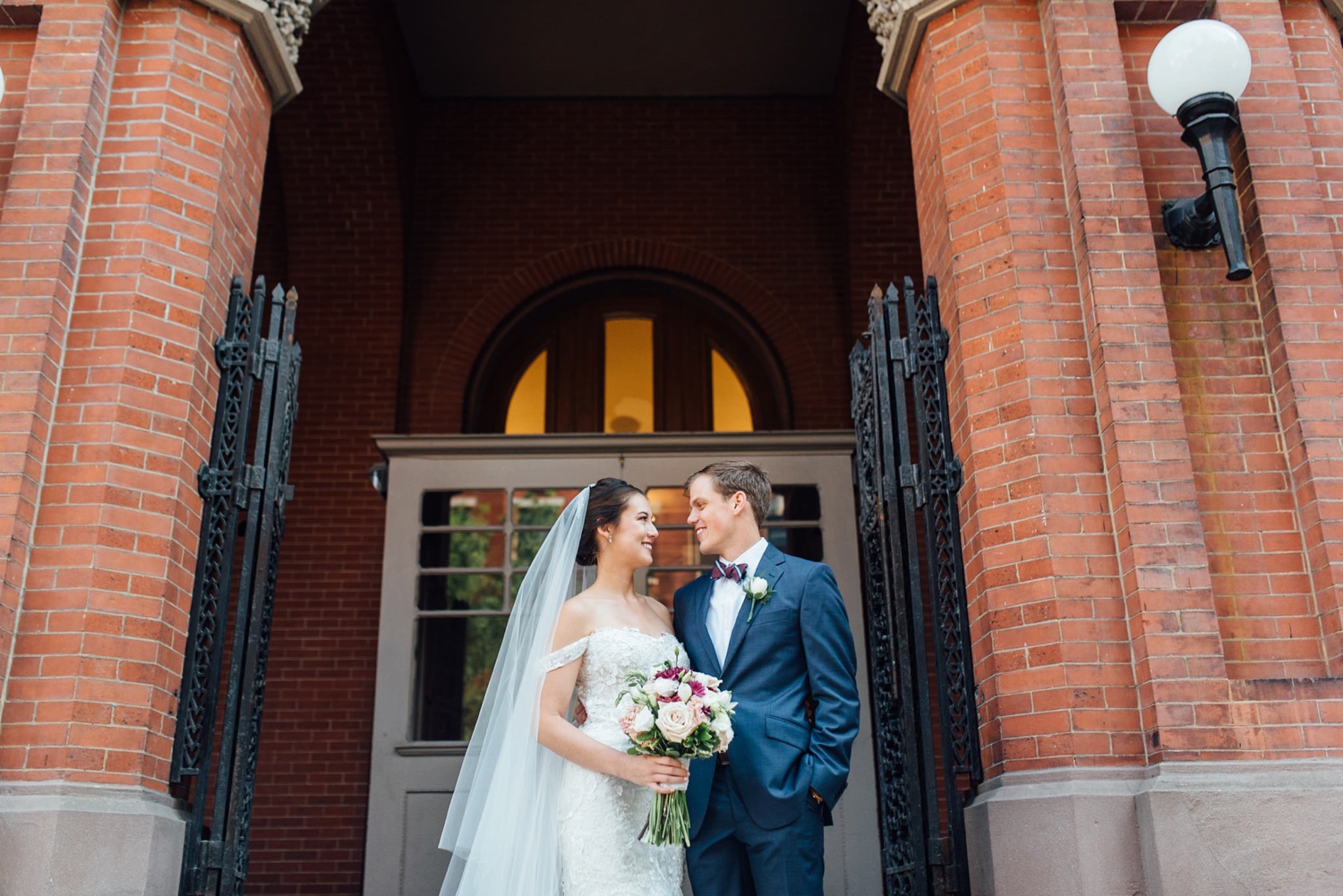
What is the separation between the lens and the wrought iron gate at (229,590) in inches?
177

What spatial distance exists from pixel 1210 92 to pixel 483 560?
589 centimetres

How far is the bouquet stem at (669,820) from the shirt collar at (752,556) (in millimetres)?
818

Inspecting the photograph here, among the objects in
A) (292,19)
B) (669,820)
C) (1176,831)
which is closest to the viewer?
(669,820)

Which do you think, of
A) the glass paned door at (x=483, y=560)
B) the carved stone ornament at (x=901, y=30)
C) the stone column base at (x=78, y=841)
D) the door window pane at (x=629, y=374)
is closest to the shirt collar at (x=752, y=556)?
the stone column base at (x=78, y=841)

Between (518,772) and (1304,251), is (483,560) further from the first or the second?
(1304,251)

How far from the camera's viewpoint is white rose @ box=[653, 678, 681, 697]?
3.62 m

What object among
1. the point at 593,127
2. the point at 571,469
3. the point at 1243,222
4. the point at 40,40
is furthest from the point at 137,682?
the point at 593,127

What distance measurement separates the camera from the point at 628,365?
10047 mm

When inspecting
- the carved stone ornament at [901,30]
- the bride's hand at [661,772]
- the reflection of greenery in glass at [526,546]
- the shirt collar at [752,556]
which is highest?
the carved stone ornament at [901,30]

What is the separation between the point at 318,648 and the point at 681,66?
5767 mm

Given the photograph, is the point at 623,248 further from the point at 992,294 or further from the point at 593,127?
the point at 992,294

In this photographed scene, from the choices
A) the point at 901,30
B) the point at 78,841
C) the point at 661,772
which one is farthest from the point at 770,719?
the point at 901,30

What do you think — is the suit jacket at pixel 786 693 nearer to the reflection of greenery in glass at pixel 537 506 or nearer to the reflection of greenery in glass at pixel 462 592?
the reflection of greenery in glass at pixel 537 506

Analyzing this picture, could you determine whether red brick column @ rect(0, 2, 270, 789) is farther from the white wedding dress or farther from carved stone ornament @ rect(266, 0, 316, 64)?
A: the white wedding dress
